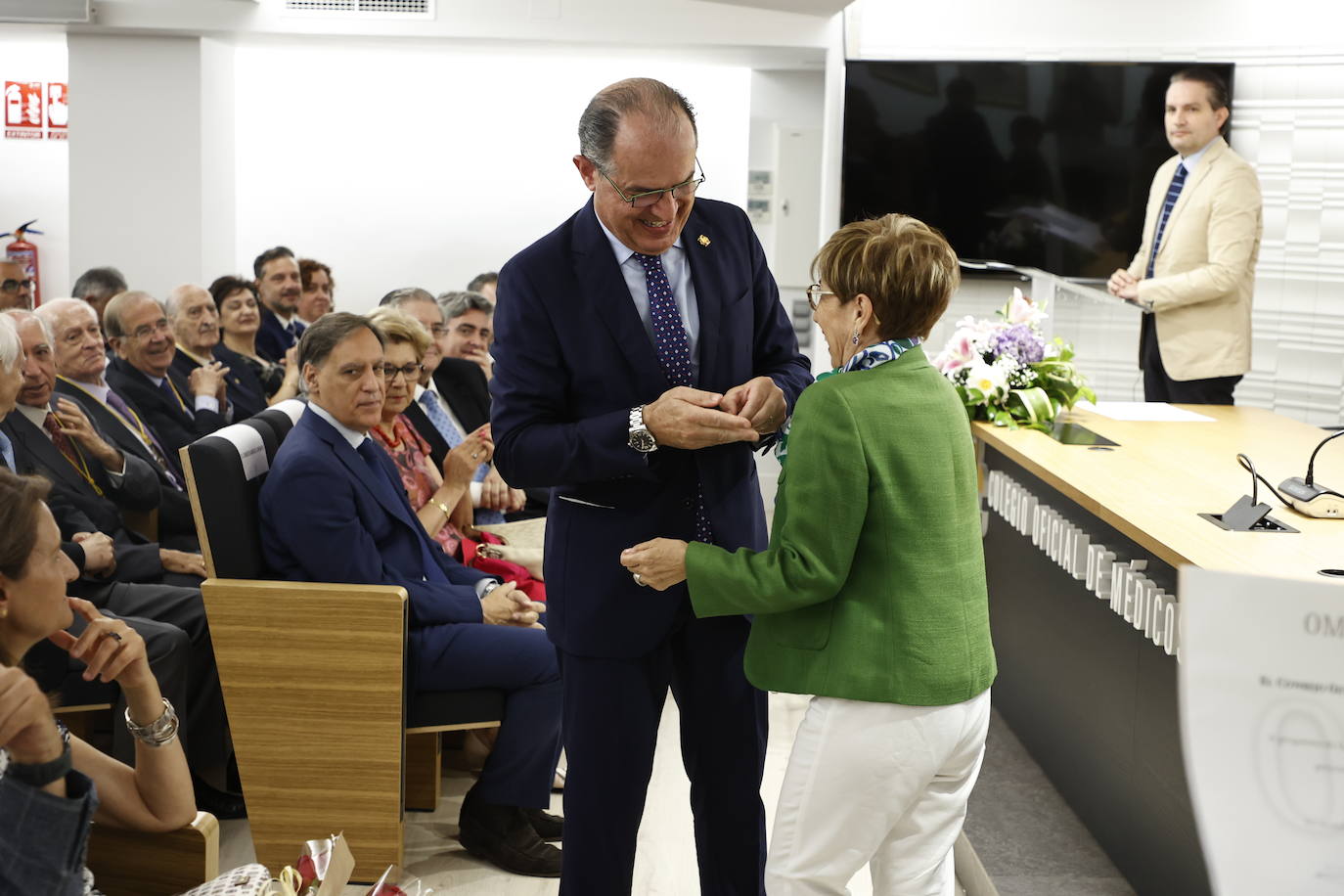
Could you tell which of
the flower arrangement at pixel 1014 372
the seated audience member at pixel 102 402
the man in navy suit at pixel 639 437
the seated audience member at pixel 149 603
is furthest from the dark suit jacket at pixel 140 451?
the flower arrangement at pixel 1014 372

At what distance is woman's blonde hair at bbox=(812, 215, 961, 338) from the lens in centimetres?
174

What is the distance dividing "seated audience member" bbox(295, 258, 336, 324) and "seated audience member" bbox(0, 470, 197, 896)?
5213mm

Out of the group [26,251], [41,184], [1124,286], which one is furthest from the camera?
[41,184]

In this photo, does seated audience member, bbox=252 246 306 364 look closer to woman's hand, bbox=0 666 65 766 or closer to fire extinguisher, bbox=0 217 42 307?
fire extinguisher, bbox=0 217 42 307

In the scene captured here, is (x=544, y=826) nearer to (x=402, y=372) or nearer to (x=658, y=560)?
(x=402, y=372)

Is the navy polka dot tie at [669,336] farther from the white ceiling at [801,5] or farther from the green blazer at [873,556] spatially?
the white ceiling at [801,5]

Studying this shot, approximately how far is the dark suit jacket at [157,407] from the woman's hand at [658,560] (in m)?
3.10

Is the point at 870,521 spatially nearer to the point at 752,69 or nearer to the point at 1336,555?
the point at 1336,555

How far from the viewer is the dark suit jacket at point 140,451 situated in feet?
12.7

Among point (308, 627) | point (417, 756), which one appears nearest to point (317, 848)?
point (308, 627)

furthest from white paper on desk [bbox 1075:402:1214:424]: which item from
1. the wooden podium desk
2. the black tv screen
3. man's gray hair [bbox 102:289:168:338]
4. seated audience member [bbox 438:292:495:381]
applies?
the black tv screen

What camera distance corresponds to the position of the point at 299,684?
107 inches

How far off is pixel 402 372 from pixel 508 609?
1019 millimetres

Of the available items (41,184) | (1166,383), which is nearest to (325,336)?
(1166,383)
